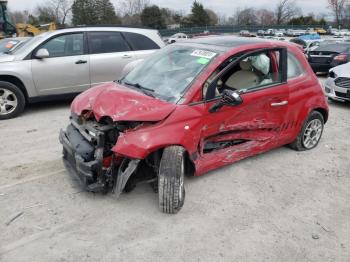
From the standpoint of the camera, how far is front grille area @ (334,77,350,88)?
25.1 feet

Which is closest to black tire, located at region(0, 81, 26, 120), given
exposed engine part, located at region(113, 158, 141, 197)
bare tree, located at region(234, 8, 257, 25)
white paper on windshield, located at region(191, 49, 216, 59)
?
white paper on windshield, located at region(191, 49, 216, 59)

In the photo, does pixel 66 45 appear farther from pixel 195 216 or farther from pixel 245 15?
pixel 245 15

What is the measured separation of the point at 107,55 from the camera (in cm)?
742

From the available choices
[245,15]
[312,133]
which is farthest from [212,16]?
[312,133]

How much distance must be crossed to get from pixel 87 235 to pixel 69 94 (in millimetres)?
4574

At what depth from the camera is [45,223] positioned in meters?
3.34

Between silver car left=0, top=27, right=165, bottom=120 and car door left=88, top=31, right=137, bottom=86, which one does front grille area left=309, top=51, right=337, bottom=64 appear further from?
car door left=88, top=31, right=137, bottom=86

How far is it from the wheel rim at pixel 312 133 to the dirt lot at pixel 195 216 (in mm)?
351

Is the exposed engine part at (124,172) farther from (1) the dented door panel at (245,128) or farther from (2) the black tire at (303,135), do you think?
(2) the black tire at (303,135)

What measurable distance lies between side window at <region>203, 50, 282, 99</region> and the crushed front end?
1.49 meters

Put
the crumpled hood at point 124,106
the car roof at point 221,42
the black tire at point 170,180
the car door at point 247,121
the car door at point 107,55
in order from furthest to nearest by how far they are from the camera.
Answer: the car door at point 107,55 → the car roof at point 221,42 → the car door at point 247,121 → the crumpled hood at point 124,106 → the black tire at point 170,180

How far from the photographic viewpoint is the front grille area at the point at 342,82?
25.1ft

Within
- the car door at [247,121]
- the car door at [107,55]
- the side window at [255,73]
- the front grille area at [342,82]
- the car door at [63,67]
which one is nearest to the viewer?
the car door at [247,121]

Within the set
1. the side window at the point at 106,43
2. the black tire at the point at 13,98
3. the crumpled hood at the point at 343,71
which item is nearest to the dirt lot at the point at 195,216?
the black tire at the point at 13,98
